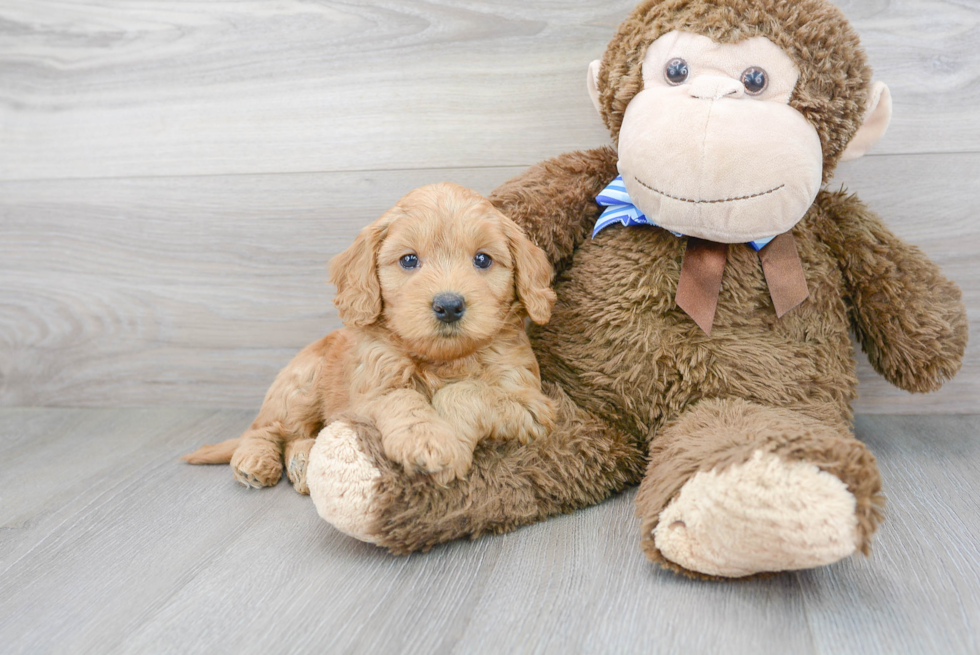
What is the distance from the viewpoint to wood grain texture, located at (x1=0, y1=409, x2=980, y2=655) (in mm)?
888

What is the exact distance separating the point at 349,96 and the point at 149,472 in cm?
93

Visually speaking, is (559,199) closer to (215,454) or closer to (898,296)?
(898,296)

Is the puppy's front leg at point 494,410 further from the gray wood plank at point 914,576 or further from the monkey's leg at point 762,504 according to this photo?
the gray wood plank at point 914,576

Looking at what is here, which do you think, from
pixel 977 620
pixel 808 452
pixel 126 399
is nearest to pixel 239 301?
pixel 126 399

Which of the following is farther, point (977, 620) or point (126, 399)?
point (126, 399)

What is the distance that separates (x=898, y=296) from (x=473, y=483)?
2.72ft

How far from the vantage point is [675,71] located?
3.86 ft

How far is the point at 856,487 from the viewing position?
88 centimetres

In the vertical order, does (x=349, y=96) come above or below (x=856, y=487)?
above

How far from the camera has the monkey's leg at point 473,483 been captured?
103 centimetres

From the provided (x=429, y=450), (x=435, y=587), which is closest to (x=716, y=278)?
(x=429, y=450)

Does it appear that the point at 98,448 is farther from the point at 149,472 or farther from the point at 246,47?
the point at 246,47

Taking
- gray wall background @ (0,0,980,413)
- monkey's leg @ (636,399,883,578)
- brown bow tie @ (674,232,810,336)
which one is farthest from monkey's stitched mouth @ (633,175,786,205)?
gray wall background @ (0,0,980,413)

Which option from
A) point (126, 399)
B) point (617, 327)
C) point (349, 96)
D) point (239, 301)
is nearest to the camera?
point (617, 327)
